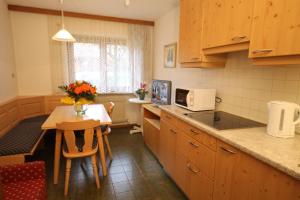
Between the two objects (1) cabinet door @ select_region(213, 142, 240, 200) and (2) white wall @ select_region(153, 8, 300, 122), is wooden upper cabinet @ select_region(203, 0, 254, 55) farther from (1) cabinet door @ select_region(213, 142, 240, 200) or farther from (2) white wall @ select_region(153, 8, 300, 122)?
(1) cabinet door @ select_region(213, 142, 240, 200)

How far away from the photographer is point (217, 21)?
1.80 meters

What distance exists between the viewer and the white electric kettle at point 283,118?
132cm

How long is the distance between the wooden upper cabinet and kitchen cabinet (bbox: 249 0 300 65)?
91mm

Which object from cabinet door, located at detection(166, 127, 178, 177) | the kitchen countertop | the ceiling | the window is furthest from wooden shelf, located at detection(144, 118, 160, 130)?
the ceiling

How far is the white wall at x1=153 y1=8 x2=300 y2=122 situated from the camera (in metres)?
1.52

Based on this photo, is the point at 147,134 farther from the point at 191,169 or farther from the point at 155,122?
the point at 191,169

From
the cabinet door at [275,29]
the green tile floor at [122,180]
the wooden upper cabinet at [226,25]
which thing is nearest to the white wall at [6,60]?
the green tile floor at [122,180]

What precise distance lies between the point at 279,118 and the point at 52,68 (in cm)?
390

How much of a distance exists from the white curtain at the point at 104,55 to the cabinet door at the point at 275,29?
3.05 meters

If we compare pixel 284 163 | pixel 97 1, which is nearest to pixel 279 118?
pixel 284 163

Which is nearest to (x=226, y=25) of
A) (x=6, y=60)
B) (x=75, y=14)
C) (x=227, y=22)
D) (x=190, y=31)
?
(x=227, y=22)

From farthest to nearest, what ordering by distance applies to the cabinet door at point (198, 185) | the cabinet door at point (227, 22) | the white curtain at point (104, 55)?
1. the white curtain at point (104, 55)
2. the cabinet door at point (198, 185)
3. the cabinet door at point (227, 22)

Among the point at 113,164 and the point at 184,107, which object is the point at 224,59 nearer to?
the point at 184,107

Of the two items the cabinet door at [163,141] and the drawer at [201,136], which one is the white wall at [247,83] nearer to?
the drawer at [201,136]
